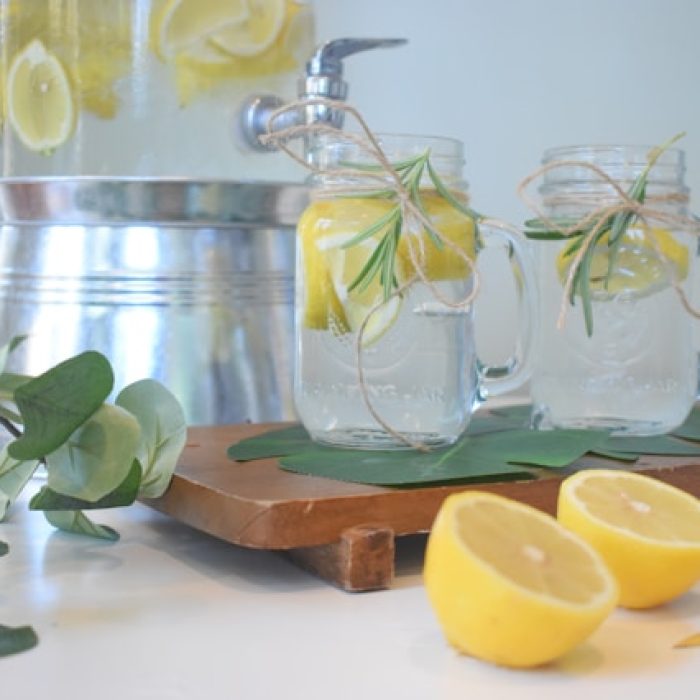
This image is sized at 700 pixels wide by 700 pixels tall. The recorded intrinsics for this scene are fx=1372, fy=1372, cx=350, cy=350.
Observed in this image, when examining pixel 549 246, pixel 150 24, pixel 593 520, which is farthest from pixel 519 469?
pixel 150 24

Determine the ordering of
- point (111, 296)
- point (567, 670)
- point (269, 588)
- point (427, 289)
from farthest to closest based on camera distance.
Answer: point (111, 296) → point (427, 289) → point (269, 588) → point (567, 670)

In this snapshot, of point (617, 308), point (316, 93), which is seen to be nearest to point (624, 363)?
point (617, 308)

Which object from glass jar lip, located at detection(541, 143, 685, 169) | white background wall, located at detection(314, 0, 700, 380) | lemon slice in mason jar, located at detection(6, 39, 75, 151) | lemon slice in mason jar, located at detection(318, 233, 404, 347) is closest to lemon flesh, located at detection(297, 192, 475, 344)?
lemon slice in mason jar, located at detection(318, 233, 404, 347)

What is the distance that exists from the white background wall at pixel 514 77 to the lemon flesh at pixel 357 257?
A: 496mm

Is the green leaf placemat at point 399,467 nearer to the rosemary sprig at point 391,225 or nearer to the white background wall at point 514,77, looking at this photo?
the rosemary sprig at point 391,225

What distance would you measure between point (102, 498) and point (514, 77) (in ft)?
2.64

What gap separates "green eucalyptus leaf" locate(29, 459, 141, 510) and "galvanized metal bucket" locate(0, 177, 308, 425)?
211mm

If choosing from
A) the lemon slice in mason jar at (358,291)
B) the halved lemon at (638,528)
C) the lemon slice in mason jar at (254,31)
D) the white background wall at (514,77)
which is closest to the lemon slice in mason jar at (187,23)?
the lemon slice in mason jar at (254,31)

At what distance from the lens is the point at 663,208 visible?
0.82 m

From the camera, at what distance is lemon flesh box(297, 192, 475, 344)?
2.40 ft

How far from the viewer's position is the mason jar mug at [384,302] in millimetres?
726

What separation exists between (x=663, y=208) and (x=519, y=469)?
225mm

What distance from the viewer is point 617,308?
2.71 ft

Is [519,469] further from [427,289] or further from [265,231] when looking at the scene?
[265,231]
